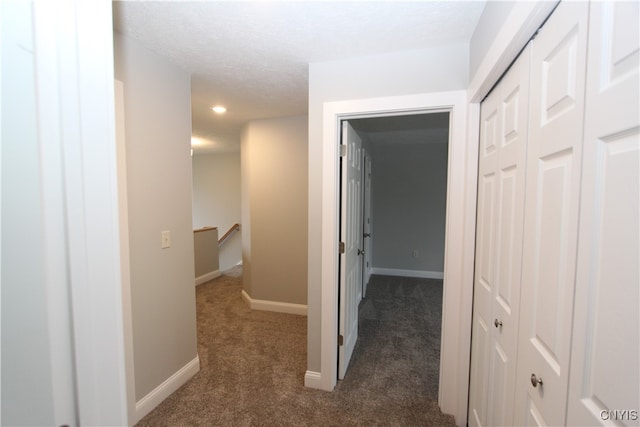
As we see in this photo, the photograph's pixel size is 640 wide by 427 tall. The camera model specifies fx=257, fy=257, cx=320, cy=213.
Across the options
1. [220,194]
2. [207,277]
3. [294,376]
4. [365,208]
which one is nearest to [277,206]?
[365,208]

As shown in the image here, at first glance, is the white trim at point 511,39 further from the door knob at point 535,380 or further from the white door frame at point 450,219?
the door knob at point 535,380

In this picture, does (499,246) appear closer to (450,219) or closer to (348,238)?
(450,219)

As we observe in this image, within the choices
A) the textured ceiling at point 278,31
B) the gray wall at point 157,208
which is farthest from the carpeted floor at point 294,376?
the textured ceiling at point 278,31

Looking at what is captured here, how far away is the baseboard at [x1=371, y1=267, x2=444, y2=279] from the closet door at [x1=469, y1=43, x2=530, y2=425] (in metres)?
3.38

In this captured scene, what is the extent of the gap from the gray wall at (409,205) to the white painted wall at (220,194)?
305cm

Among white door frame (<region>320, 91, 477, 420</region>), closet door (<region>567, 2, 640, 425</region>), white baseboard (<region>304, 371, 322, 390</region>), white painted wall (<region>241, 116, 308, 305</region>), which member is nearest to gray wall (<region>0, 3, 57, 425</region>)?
closet door (<region>567, 2, 640, 425</region>)

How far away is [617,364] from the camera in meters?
0.53

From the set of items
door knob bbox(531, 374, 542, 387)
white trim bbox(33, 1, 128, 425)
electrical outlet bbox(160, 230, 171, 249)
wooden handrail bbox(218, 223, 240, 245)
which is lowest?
wooden handrail bbox(218, 223, 240, 245)

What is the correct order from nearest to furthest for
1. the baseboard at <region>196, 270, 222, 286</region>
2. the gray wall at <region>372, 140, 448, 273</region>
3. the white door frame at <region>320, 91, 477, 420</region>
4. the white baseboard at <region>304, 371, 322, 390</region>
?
the white door frame at <region>320, 91, 477, 420</region>, the white baseboard at <region>304, 371, 322, 390</region>, the baseboard at <region>196, 270, 222, 286</region>, the gray wall at <region>372, 140, 448, 273</region>

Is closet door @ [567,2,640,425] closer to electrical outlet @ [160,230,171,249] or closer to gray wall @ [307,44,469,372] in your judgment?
gray wall @ [307,44,469,372]

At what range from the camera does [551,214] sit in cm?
77

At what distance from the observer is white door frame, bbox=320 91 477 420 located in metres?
1.54

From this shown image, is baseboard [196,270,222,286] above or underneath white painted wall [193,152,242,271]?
underneath

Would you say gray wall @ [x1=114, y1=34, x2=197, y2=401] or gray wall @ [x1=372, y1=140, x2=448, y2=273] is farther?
gray wall @ [x1=372, y1=140, x2=448, y2=273]
